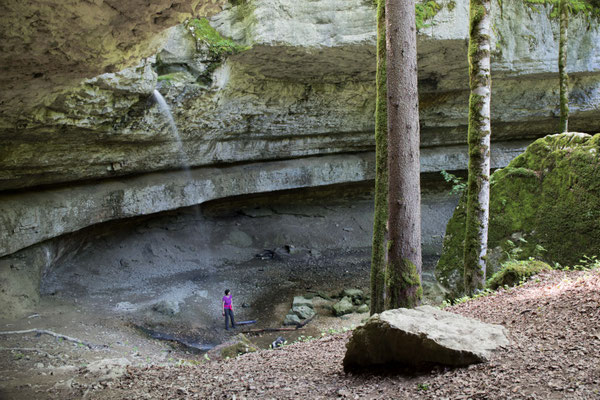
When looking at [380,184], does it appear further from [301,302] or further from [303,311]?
[301,302]

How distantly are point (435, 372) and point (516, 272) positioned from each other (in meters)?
3.52

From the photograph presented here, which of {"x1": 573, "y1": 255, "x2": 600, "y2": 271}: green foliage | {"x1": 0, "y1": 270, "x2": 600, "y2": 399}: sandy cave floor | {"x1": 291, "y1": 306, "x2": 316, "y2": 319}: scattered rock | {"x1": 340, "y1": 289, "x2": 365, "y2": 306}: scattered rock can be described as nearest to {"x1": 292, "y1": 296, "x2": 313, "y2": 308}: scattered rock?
{"x1": 291, "y1": 306, "x2": 316, "y2": 319}: scattered rock

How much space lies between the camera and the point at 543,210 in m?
7.54

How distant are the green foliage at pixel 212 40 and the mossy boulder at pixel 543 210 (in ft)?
24.4

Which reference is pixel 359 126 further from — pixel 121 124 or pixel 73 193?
pixel 73 193

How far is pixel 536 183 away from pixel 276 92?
349 inches

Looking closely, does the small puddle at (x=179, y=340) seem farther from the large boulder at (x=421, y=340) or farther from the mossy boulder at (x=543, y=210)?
the large boulder at (x=421, y=340)

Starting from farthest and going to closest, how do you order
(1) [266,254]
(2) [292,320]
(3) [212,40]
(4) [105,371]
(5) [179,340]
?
(1) [266,254] < (3) [212,40] < (2) [292,320] < (5) [179,340] < (4) [105,371]

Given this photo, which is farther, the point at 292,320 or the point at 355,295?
the point at 355,295

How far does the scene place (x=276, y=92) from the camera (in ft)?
47.4

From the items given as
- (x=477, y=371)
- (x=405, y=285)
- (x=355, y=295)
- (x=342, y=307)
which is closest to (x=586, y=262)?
(x=405, y=285)

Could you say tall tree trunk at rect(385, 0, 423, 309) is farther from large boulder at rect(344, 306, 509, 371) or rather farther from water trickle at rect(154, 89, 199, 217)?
water trickle at rect(154, 89, 199, 217)

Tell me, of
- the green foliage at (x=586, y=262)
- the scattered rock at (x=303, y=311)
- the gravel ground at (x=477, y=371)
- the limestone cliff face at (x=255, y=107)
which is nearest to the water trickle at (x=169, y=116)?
the limestone cliff face at (x=255, y=107)

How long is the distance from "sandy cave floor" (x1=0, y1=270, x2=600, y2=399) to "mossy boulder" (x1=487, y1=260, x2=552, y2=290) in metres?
0.23
